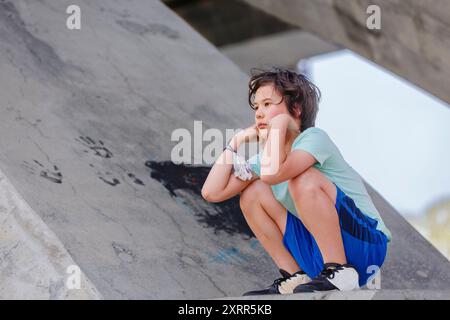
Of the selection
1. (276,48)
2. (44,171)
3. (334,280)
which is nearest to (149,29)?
(44,171)

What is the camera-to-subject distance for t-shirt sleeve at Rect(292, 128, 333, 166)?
2314mm

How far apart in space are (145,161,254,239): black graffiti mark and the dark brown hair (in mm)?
552

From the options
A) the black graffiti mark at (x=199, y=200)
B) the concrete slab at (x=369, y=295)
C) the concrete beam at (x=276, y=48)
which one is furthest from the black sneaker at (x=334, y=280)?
the concrete beam at (x=276, y=48)

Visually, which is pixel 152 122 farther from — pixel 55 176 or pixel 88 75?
pixel 55 176

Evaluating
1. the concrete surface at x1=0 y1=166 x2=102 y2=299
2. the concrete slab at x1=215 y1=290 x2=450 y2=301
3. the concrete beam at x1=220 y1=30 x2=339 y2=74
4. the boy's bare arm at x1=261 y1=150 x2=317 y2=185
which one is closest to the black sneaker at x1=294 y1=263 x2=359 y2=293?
the concrete slab at x1=215 y1=290 x2=450 y2=301

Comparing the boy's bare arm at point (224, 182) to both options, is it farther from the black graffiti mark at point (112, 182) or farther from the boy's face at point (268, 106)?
the black graffiti mark at point (112, 182)

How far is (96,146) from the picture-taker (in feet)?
9.69

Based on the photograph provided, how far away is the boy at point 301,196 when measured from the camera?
2289 millimetres

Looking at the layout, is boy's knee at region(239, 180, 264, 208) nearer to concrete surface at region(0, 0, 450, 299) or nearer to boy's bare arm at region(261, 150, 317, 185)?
boy's bare arm at region(261, 150, 317, 185)

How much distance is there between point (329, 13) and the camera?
435 centimetres

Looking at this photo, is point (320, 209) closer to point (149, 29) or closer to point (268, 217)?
point (268, 217)

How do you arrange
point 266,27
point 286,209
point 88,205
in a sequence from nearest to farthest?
1. point 286,209
2. point 88,205
3. point 266,27
